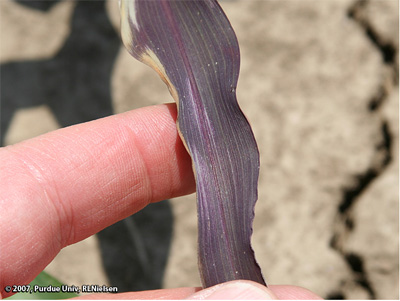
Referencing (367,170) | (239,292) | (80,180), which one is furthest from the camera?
(367,170)

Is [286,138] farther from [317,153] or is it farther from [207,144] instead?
[207,144]

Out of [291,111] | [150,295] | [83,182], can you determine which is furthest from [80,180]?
[291,111]

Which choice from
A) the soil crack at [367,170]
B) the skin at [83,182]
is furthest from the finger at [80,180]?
the soil crack at [367,170]

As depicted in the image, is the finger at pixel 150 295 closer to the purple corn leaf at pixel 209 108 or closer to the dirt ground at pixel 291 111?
the purple corn leaf at pixel 209 108

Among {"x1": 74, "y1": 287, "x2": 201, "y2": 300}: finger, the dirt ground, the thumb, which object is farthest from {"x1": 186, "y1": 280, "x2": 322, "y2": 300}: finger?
the dirt ground

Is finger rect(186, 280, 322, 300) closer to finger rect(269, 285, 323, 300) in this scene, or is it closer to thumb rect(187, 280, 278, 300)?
thumb rect(187, 280, 278, 300)

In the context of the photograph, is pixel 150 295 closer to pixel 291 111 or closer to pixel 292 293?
pixel 292 293

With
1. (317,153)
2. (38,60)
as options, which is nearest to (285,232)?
(317,153)
